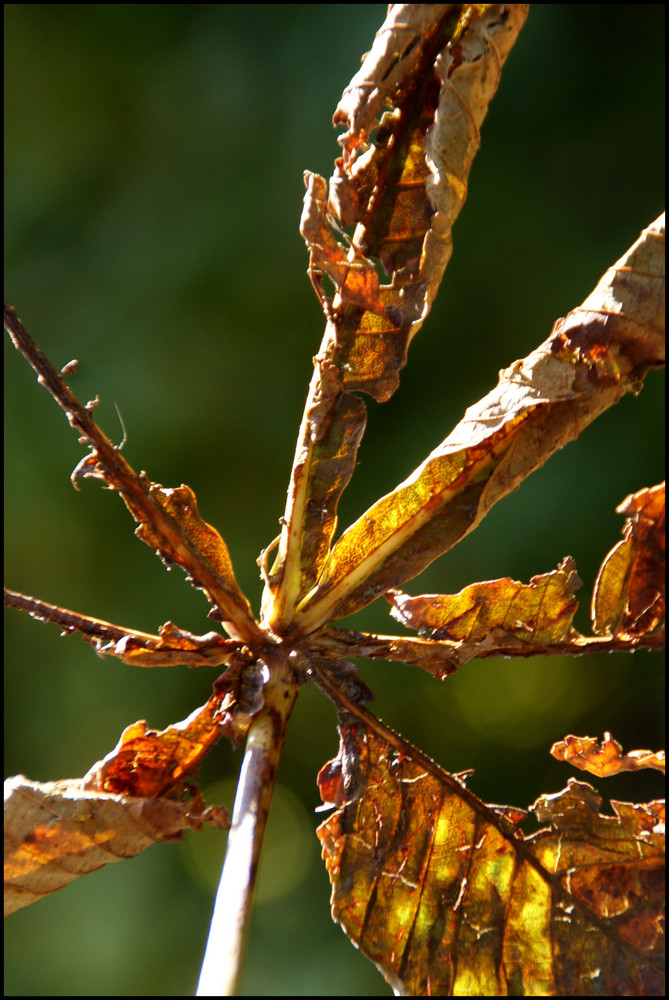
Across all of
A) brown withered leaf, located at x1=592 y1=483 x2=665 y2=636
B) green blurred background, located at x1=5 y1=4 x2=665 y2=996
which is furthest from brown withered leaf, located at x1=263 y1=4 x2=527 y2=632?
green blurred background, located at x1=5 y1=4 x2=665 y2=996

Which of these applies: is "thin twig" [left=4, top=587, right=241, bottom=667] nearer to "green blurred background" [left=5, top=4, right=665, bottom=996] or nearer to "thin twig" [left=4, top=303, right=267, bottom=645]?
"thin twig" [left=4, top=303, right=267, bottom=645]

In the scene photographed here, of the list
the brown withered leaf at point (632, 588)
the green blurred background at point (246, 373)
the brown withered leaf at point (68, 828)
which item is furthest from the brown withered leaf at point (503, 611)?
the green blurred background at point (246, 373)

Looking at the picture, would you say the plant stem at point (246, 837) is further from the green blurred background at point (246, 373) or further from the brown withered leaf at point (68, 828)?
the green blurred background at point (246, 373)

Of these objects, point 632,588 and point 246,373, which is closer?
point 632,588

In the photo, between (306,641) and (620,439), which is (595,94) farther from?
(306,641)

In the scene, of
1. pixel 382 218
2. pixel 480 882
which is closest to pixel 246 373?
pixel 382 218

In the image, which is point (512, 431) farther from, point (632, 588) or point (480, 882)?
point (480, 882)
